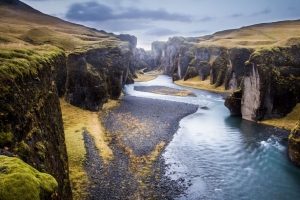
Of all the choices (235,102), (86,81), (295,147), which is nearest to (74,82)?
(86,81)

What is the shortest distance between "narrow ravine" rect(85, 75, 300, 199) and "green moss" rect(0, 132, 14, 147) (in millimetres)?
13461

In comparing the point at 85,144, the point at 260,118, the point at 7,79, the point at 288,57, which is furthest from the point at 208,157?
the point at 288,57

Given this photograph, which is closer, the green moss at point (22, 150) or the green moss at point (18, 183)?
the green moss at point (18, 183)

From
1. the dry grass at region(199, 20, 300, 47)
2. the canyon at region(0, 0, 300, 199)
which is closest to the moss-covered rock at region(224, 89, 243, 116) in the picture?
the canyon at region(0, 0, 300, 199)

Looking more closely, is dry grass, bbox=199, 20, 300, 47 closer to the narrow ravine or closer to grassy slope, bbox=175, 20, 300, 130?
grassy slope, bbox=175, 20, 300, 130

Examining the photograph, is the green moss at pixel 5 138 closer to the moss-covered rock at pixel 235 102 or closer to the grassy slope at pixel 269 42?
the grassy slope at pixel 269 42

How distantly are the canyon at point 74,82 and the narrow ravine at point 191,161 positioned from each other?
A: 4837mm

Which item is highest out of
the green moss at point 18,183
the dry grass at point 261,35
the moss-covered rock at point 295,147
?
the dry grass at point 261,35

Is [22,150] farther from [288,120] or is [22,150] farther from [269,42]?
[269,42]

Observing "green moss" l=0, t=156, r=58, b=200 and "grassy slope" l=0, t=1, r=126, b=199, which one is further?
Answer: "grassy slope" l=0, t=1, r=126, b=199

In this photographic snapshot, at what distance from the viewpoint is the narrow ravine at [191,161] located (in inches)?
1020

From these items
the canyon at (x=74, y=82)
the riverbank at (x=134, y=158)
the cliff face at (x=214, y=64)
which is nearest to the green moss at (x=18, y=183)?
the canyon at (x=74, y=82)

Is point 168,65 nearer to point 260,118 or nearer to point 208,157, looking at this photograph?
point 260,118

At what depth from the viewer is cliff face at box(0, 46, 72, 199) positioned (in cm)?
1341
